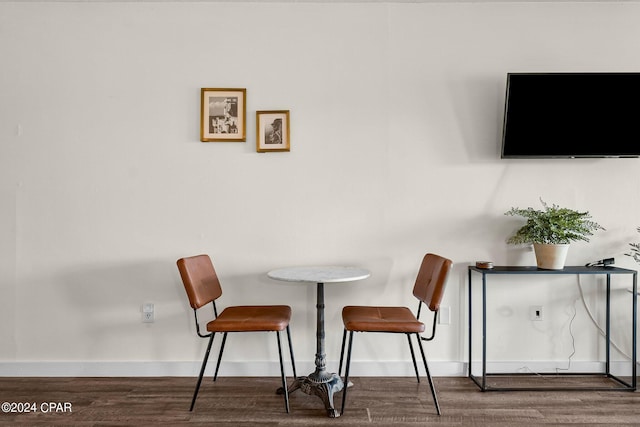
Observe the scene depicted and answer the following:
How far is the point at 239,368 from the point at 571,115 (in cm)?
269

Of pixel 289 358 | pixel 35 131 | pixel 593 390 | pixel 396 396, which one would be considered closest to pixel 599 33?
pixel 593 390

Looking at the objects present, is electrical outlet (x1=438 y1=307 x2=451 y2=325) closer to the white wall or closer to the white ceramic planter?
the white wall

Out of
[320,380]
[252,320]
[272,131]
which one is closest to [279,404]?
[320,380]

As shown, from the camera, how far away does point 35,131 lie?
115 inches

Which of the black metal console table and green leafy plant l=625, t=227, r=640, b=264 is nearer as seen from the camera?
the black metal console table

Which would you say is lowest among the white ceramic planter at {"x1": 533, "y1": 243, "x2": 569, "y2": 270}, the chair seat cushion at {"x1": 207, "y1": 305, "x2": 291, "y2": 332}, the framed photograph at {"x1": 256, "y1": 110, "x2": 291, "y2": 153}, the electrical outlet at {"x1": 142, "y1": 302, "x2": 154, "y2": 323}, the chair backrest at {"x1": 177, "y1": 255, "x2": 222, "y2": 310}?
the electrical outlet at {"x1": 142, "y1": 302, "x2": 154, "y2": 323}

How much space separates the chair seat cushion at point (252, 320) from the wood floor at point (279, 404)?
0.46 metres

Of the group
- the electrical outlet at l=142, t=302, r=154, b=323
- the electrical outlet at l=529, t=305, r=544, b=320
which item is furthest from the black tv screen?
the electrical outlet at l=142, t=302, r=154, b=323

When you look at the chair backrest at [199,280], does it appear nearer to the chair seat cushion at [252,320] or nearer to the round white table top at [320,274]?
the chair seat cushion at [252,320]

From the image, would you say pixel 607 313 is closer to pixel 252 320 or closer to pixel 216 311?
pixel 252 320

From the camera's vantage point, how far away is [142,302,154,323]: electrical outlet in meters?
2.94

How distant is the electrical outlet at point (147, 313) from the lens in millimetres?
2936

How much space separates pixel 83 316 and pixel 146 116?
141cm

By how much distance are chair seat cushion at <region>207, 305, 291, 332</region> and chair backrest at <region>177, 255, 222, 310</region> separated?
0.14 metres
